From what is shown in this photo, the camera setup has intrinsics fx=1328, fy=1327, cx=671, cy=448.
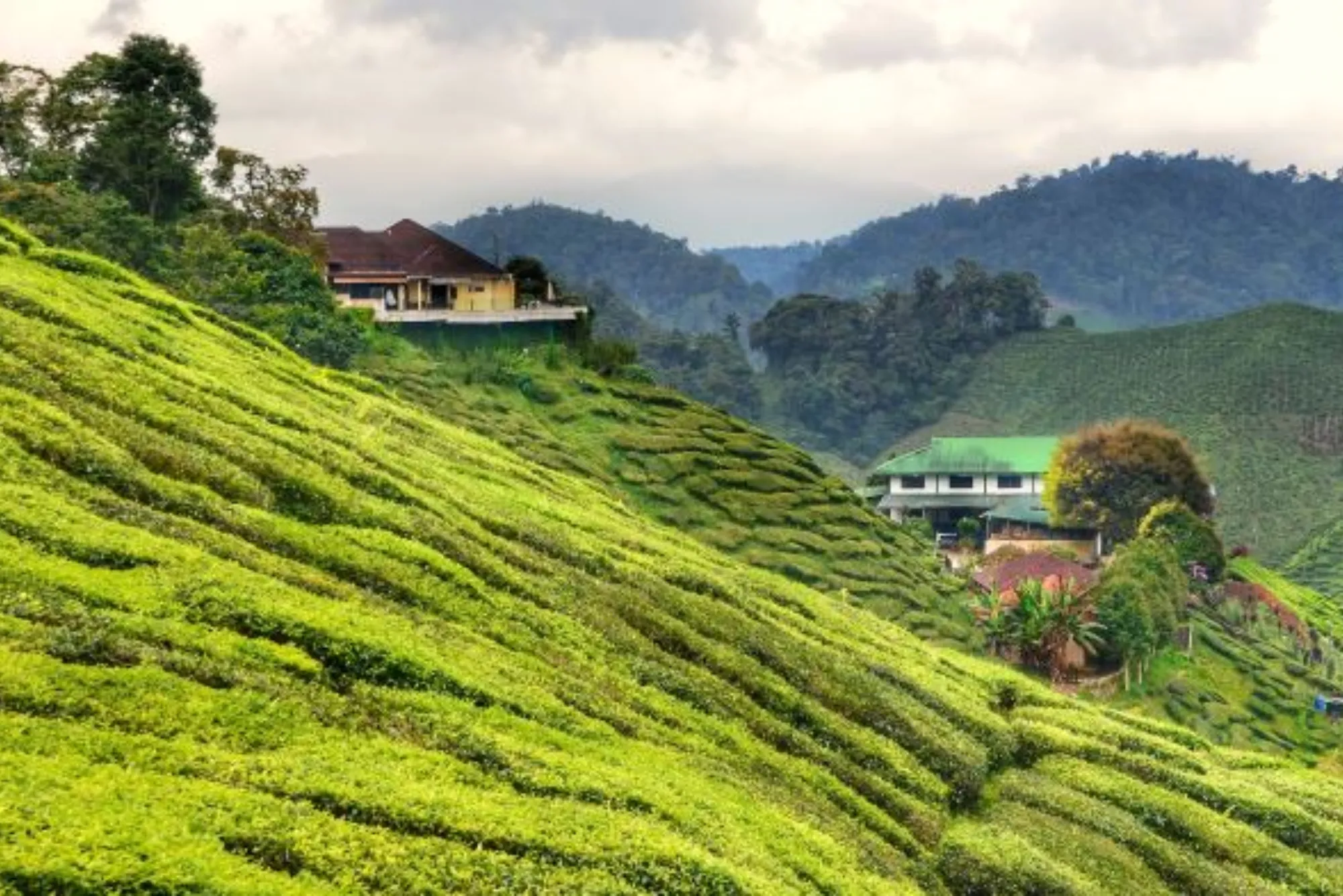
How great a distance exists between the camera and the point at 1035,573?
186 ft

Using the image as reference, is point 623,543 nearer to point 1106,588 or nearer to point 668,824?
point 668,824

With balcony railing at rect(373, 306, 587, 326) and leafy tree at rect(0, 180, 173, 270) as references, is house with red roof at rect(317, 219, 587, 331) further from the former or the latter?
leafy tree at rect(0, 180, 173, 270)

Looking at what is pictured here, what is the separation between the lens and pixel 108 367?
20.0 meters

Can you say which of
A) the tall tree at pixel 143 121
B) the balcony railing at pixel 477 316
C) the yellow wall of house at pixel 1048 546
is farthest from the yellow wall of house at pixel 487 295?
the yellow wall of house at pixel 1048 546

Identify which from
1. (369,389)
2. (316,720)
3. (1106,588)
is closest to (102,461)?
(316,720)

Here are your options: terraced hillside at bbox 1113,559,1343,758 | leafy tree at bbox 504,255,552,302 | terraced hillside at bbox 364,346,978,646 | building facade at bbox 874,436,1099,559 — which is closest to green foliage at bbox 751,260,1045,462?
building facade at bbox 874,436,1099,559

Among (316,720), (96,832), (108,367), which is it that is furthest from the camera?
(108,367)

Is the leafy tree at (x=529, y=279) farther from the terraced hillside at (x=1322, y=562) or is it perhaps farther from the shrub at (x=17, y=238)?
the terraced hillside at (x=1322, y=562)

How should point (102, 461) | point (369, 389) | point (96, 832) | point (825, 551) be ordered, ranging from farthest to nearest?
point (825, 551) → point (369, 389) → point (102, 461) → point (96, 832)

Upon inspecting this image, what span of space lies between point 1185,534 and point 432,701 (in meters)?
54.5

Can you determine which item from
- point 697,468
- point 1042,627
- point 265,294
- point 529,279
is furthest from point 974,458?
point 265,294

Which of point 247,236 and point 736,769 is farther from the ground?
point 247,236

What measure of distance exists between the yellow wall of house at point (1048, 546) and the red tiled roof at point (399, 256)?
29980mm

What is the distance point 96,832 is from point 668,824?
5993 millimetres
